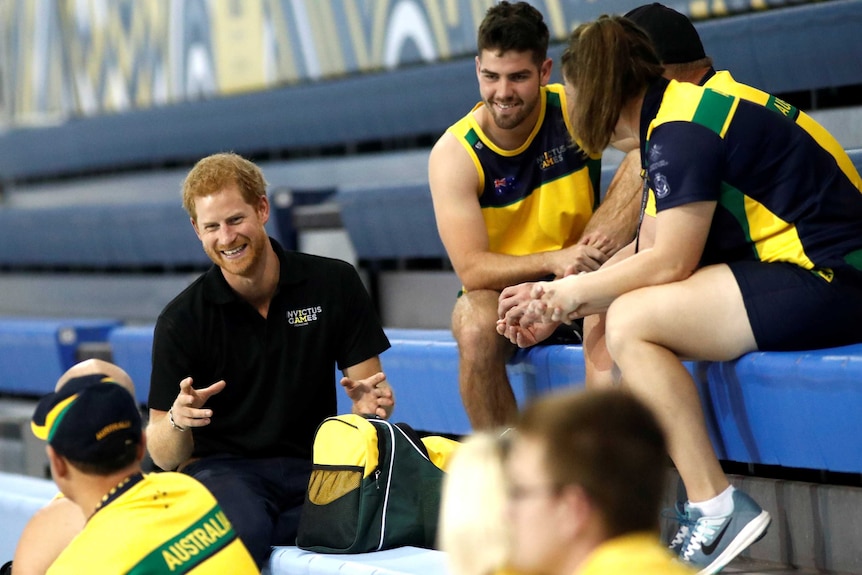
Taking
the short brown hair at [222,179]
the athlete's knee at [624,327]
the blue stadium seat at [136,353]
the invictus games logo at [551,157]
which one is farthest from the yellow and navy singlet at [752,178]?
the blue stadium seat at [136,353]

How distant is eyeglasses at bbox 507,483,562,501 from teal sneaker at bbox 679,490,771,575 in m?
1.22

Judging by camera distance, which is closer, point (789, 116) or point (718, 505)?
point (718, 505)

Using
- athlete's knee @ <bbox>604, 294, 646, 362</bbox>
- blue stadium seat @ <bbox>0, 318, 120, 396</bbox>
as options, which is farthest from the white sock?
blue stadium seat @ <bbox>0, 318, 120, 396</bbox>

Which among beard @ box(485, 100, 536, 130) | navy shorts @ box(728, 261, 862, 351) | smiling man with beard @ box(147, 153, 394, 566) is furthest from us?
beard @ box(485, 100, 536, 130)

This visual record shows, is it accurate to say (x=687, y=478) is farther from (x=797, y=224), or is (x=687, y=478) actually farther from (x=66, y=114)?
(x=66, y=114)

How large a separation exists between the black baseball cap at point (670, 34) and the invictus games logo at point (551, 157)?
408 mm

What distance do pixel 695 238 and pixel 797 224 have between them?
8.6 inches

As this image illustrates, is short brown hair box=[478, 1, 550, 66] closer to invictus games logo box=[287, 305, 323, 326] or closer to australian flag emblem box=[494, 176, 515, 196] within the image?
australian flag emblem box=[494, 176, 515, 196]

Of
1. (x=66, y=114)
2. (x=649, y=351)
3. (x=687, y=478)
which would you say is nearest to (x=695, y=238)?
(x=649, y=351)

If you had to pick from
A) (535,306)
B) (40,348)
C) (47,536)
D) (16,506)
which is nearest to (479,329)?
(535,306)

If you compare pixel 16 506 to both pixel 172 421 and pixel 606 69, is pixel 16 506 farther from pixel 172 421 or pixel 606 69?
pixel 606 69

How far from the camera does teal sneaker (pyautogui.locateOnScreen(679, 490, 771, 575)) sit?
87.6 inches

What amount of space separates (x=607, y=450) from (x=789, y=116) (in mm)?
1665

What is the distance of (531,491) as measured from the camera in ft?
3.60
